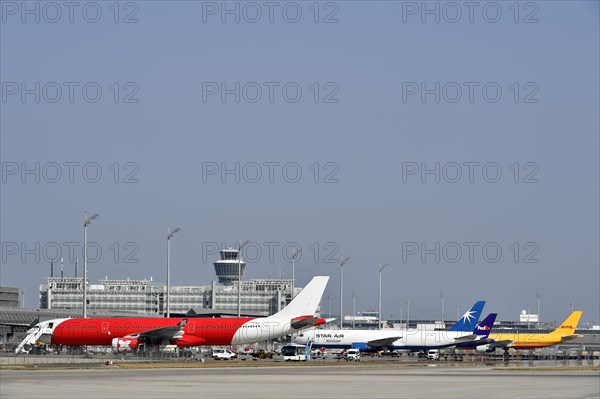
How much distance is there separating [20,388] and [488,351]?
116 m

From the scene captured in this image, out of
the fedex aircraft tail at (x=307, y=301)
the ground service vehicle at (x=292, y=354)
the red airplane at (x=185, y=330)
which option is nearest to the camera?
the ground service vehicle at (x=292, y=354)

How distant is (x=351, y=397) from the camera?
4881cm

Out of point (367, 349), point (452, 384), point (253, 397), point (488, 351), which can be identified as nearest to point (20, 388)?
point (253, 397)

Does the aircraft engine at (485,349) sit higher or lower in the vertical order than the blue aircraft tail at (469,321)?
lower

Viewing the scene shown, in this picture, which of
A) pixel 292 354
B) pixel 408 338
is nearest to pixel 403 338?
pixel 408 338

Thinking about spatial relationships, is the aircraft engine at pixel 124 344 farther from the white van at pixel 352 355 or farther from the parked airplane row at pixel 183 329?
the white van at pixel 352 355

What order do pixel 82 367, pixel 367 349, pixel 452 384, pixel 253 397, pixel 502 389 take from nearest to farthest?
pixel 253 397
pixel 502 389
pixel 452 384
pixel 82 367
pixel 367 349

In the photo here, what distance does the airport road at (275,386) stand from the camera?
50.2 meters

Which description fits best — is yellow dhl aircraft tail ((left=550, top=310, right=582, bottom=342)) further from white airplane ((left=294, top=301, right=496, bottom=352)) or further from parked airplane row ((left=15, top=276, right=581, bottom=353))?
parked airplane row ((left=15, top=276, right=581, bottom=353))

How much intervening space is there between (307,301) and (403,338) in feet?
102

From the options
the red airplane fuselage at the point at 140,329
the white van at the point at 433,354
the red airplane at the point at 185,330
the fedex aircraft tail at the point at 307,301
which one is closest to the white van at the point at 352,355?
the white van at the point at 433,354

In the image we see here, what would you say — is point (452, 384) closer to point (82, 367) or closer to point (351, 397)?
point (351, 397)

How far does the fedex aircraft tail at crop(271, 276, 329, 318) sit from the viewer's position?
112 m

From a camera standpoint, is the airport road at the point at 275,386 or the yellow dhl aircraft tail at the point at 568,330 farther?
the yellow dhl aircraft tail at the point at 568,330
